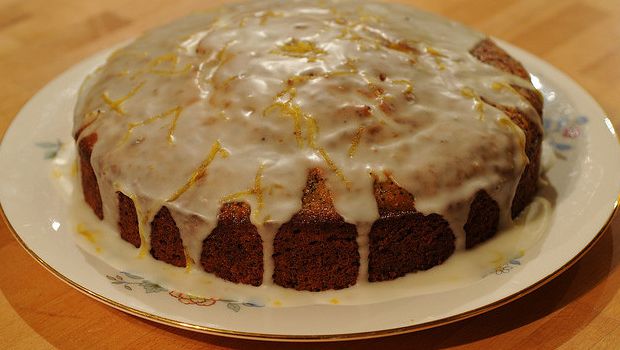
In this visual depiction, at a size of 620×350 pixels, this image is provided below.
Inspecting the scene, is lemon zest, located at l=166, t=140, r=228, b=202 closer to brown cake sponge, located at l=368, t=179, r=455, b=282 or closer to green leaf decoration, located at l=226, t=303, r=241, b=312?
green leaf decoration, located at l=226, t=303, r=241, b=312

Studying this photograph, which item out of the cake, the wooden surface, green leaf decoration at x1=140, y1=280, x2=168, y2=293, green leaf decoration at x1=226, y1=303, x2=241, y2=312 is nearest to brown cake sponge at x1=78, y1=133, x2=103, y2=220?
the cake

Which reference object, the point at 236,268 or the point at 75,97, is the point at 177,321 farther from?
the point at 75,97

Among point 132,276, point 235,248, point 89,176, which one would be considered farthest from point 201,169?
point 89,176

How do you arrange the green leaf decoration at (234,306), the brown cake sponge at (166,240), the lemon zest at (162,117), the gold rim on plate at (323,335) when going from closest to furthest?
the gold rim on plate at (323,335)
the green leaf decoration at (234,306)
the brown cake sponge at (166,240)
the lemon zest at (162,117)

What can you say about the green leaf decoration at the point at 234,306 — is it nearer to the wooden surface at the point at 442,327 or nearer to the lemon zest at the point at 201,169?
the wooden surface at the point at 442,327

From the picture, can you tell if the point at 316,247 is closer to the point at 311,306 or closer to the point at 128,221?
the point at 311,306

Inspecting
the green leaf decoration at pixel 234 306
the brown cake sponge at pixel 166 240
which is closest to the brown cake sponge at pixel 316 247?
the green leaf decoration at pixel 234 306
